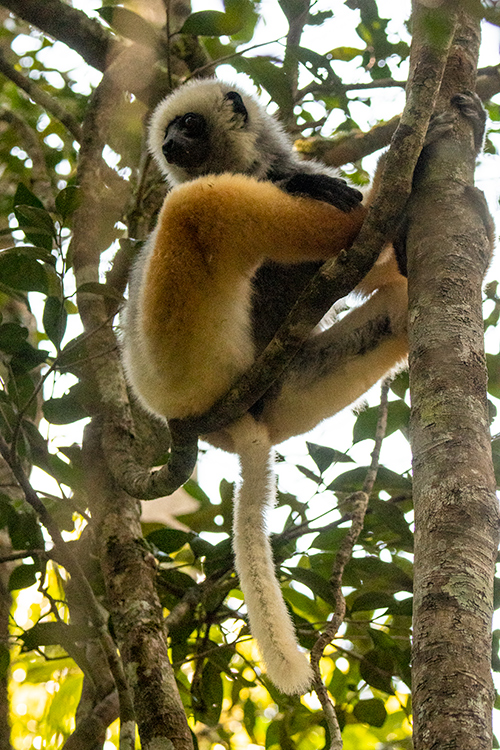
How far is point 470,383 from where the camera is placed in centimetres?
179

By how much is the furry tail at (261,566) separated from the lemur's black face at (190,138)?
143 centimetres

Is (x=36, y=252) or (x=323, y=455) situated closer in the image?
(x=36, y=252)

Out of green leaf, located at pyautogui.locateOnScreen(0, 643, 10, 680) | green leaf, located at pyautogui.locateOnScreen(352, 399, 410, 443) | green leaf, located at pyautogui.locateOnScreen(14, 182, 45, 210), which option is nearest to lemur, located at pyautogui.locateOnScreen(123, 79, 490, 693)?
green leaf, located at pyautogui.locateOnScreen(352, 399, 410, 443)

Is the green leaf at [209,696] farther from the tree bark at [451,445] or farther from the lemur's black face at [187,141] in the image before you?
the lemur's black face at [187,141]

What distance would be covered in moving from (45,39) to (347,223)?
13.4ft

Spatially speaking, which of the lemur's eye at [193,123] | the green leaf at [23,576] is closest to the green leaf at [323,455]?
the green leaf at [23,576]

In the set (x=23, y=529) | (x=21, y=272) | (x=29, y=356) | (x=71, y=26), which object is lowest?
(x=23, y=529)

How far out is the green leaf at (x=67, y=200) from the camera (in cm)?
270

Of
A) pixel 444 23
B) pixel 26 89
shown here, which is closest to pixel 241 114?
pixel 26 89

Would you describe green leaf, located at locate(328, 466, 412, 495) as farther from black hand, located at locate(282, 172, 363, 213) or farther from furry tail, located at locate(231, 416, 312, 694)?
black hand, located at locate(282, 172, 363, 213)

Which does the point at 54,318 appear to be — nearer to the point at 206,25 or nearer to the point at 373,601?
the point at 206,25

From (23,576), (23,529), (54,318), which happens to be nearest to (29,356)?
(54,318)

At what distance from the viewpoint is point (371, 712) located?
3.18m

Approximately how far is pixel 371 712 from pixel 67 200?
8.12 feet
